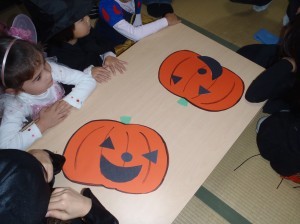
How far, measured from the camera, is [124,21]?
1.28 m

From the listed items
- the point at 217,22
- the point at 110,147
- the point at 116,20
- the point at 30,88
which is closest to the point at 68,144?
the point at 110,147

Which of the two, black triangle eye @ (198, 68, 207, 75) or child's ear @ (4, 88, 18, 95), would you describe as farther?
black triangle eye @ (198, 68, 207, 75)

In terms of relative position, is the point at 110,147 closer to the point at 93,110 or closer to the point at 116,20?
the point at 93,110

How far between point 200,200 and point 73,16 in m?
1.01

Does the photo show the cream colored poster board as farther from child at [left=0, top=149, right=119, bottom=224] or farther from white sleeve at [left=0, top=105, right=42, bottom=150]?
child at [left=0, top=149, right=119, bottom=224]

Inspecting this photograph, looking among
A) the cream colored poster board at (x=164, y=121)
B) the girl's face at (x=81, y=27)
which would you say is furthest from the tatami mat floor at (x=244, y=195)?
the girl's face at (x=81, y=27)

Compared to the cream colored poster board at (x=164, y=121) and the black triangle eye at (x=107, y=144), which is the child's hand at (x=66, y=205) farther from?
the black triangle eye at (x=107, y=144)

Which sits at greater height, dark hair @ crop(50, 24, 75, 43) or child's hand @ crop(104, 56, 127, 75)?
dark hair @ crop(50, 24, 75, 43)

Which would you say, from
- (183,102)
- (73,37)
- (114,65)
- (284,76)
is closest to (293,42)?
(284,76)

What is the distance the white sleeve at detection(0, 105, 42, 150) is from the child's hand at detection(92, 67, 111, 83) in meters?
0.29

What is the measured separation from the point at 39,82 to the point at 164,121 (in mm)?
448

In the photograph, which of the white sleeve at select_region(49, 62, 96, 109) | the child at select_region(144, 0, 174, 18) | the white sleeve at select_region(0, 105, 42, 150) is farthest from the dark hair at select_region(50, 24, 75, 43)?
the child at select_region(144, 0, 174, 18)

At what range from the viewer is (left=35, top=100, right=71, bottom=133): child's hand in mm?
880

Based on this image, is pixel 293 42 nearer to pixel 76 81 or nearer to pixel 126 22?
pixel 126 22
